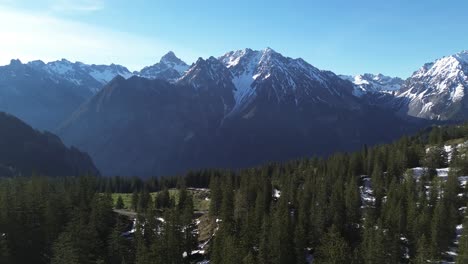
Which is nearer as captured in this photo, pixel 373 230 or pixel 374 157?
pixel 373 230

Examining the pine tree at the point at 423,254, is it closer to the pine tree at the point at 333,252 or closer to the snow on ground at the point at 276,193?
the pine tree at the point at 333,252

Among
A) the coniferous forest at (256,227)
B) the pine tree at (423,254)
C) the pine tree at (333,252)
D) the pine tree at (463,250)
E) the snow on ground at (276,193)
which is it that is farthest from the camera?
the snow on ground at (276,193)

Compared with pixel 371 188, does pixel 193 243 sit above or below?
below

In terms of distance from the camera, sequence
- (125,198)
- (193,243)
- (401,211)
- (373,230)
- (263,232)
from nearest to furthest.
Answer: (373,230)
(263,232)
(401,211)
(193,243)
(125,198)

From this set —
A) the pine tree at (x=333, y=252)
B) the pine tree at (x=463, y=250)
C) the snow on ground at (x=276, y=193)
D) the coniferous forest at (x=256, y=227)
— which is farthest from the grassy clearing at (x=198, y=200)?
the pine tree at (x=463, y=250)

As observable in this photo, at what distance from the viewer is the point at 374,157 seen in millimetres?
172750

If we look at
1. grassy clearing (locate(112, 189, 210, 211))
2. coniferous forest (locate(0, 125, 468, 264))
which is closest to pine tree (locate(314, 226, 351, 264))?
coniferous forest (locate(0, 125, 468, 264))

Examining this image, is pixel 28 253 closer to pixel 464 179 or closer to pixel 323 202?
pixel 323 202

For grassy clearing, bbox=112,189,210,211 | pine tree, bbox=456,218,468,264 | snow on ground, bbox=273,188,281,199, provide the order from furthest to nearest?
grassy clearing, bbox=112,189,210,211
snow on ground, bbox=273,188,281,199
pine tree, bbox=456,218,468,264

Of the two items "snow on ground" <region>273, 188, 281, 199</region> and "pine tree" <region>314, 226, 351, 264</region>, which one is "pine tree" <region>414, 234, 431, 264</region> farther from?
"snow on ground" <region>273, 188, 281, 199</region>

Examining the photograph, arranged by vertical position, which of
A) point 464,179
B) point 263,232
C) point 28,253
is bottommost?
point 28,253

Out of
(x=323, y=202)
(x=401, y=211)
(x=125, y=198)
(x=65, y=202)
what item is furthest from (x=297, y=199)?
(x=125, y=198)

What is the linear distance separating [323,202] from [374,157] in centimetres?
6060

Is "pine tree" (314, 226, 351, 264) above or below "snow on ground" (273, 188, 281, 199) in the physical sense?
below
